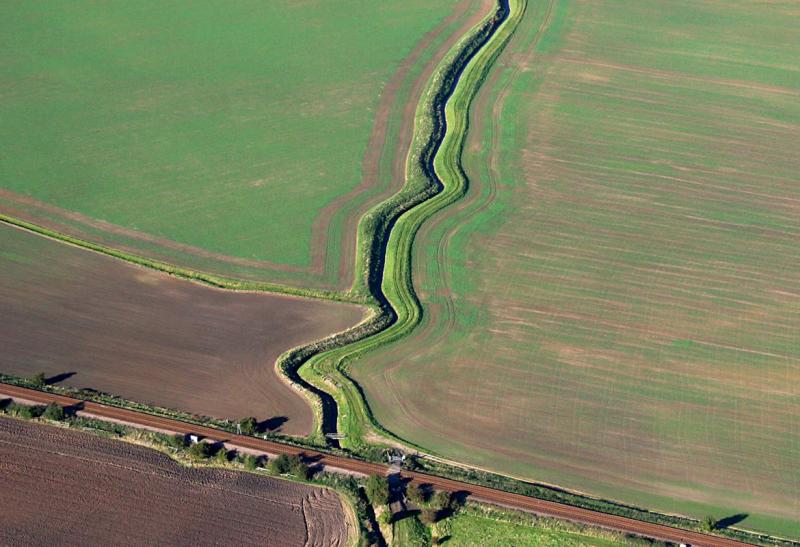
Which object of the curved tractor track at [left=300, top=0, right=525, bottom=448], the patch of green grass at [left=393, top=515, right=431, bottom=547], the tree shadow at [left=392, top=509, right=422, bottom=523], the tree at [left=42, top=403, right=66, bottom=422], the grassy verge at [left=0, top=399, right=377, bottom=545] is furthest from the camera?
the curved tractor track at [left=300, top=0, right=525, bottom=448]

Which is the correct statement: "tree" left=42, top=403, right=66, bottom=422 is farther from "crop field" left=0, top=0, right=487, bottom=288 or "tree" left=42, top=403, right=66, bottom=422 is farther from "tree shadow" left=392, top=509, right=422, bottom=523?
"tree shadow" left=392, top=509, right=422, bottom=523

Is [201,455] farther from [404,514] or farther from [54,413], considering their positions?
[404,514]

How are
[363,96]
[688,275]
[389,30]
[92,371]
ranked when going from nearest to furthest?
[92,371]
[688,275]
[363,96]
[389,30]

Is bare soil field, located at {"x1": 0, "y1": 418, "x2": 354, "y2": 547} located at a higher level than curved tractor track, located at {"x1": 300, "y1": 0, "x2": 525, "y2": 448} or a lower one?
lower

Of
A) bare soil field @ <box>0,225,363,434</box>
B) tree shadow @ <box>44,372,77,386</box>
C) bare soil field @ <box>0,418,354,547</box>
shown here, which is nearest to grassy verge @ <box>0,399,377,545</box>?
bare soil field @ <box>0,418,354,547</box>

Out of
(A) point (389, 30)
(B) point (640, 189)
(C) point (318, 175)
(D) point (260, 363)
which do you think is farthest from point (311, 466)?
(A) point (389, 30)

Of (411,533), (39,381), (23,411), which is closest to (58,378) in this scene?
(39,381)

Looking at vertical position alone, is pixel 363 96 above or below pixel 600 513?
above

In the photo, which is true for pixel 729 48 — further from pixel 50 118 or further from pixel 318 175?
pixel 50 118
